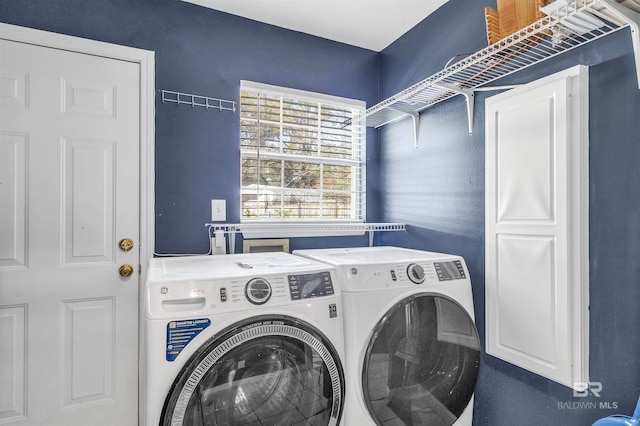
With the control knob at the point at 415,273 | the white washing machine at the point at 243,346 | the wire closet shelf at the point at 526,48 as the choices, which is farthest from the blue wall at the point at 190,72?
the control knob at the point at 415,273

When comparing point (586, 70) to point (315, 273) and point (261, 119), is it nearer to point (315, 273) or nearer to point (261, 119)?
point (315, 273)

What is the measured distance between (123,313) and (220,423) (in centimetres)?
103

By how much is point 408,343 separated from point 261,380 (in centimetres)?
62

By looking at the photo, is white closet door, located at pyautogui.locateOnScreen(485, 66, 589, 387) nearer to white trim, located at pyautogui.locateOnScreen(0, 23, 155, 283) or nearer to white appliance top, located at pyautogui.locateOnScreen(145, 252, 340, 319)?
white appliance top, located at pyautogui.locateOnScreen(145, 252, 340, 319)

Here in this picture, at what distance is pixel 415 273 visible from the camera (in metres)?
1.55

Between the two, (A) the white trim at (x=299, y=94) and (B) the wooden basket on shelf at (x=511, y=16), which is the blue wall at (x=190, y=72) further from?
(B) the wooden basket on shelf at (x=511, y=16)

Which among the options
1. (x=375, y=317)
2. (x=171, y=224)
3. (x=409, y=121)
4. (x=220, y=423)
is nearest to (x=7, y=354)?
(x=171, y=224)

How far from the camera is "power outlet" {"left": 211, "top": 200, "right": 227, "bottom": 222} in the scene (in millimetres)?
2111

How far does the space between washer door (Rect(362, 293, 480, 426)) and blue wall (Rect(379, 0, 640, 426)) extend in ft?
0.98

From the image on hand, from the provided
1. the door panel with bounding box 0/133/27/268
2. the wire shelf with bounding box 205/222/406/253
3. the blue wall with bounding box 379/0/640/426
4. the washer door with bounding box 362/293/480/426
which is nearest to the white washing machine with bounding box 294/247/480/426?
the washer door with bounding box 362/293/480/426

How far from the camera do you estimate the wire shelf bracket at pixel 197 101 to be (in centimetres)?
201

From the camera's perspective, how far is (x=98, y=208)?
1.85 m

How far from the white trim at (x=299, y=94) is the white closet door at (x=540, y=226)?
1.08 meters

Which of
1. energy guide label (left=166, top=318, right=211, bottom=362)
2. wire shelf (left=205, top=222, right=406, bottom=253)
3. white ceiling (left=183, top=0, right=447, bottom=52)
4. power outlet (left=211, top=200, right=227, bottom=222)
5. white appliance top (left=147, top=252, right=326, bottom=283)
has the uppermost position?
white ceiling (left=183, top=0, right=447, bottom=52)
